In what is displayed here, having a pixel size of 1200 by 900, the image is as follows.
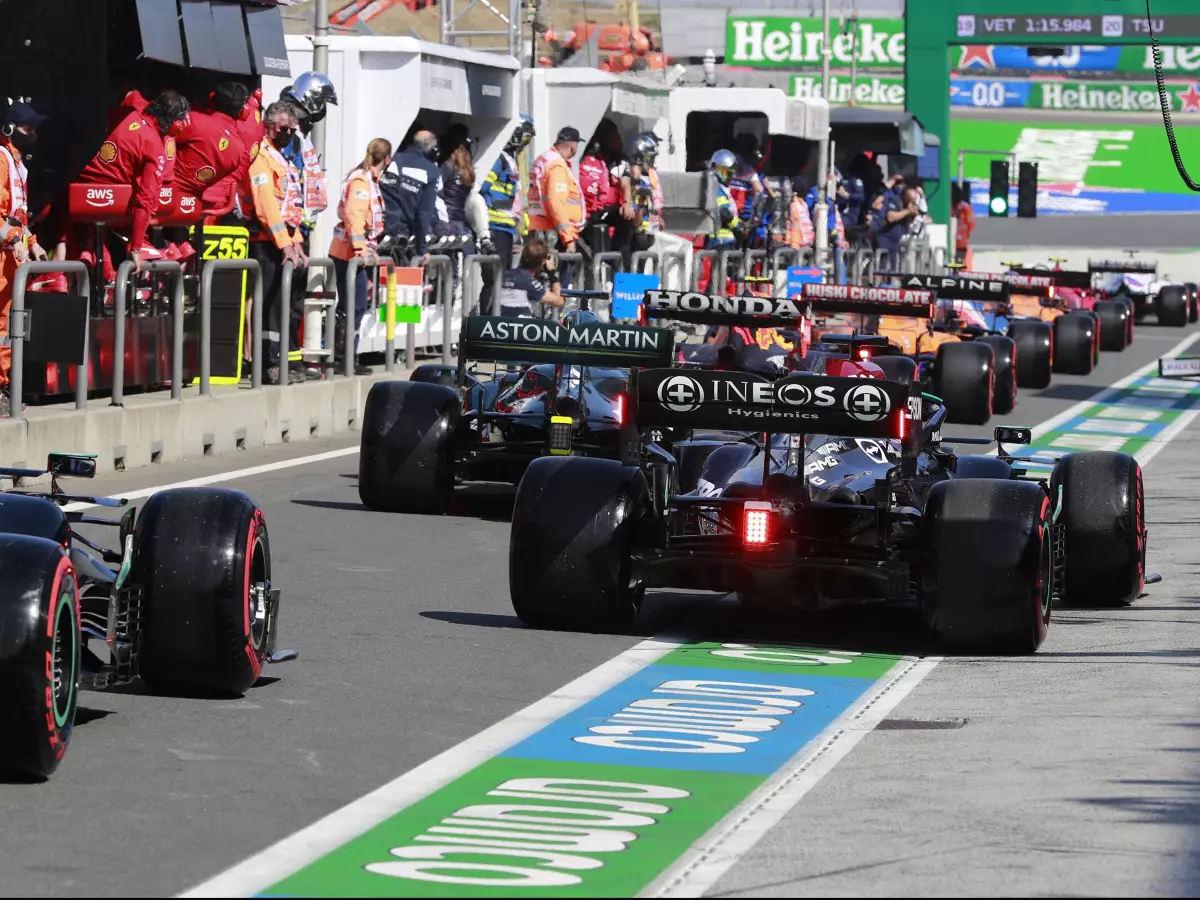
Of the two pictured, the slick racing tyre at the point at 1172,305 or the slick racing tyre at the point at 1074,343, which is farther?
the slick racing tyre at the point at 1172,305

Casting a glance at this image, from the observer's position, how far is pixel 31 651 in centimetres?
643

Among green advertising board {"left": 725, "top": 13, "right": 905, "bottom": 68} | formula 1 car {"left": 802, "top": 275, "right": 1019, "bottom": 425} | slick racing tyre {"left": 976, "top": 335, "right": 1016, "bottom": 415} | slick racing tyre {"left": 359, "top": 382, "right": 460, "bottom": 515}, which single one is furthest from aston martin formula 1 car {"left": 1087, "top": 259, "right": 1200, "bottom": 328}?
green advertising board {"left": 725, "top": 13, "right": 905, "bottom": 68}

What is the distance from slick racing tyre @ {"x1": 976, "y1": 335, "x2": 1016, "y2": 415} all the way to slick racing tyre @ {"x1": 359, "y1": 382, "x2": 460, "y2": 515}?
10366 mm

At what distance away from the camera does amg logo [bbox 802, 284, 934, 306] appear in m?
16.5

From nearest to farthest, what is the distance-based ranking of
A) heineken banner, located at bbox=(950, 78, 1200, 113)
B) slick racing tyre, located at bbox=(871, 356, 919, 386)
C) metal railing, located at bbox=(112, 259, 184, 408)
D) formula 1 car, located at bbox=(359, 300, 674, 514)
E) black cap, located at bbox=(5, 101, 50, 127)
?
formula 1 car, located at bbox=(359, 300, 674, 514), metal railing, located at bbox=(112, 259, 184, 408), black cap, located at bbox=(5, 101, 50, 127), slick racing tyre, located at bbox=(871, 356, 919, 386), heineken banner, located at bbox=(950, 78, 1200, 113)

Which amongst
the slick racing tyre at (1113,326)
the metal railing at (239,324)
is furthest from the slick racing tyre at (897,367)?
the slick racing tyre at (1113,326)

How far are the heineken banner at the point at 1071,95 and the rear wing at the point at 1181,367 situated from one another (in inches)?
2811

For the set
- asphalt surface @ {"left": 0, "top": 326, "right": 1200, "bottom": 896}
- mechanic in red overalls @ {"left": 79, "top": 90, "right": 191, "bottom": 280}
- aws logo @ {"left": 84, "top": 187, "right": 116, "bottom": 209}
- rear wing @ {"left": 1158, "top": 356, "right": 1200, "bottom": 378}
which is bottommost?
asphalt surface @ {"left": 0, "top": 326, "right": 1200, "bottom": 896}

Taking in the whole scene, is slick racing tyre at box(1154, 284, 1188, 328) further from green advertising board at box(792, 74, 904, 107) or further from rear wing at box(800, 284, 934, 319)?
green advertising board at box(792, 74, 904, 107)

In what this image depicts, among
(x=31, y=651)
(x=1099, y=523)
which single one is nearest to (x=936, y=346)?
(x=1099, y=523)

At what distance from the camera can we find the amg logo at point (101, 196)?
1571 centimetres

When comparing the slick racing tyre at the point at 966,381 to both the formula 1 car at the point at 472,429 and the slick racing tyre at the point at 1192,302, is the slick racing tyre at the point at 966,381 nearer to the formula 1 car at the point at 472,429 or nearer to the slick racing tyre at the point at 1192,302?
the formula 1 car at the point at 472,429

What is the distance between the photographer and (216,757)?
7102 millimetres

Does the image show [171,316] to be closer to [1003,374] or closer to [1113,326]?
[1003,374]
